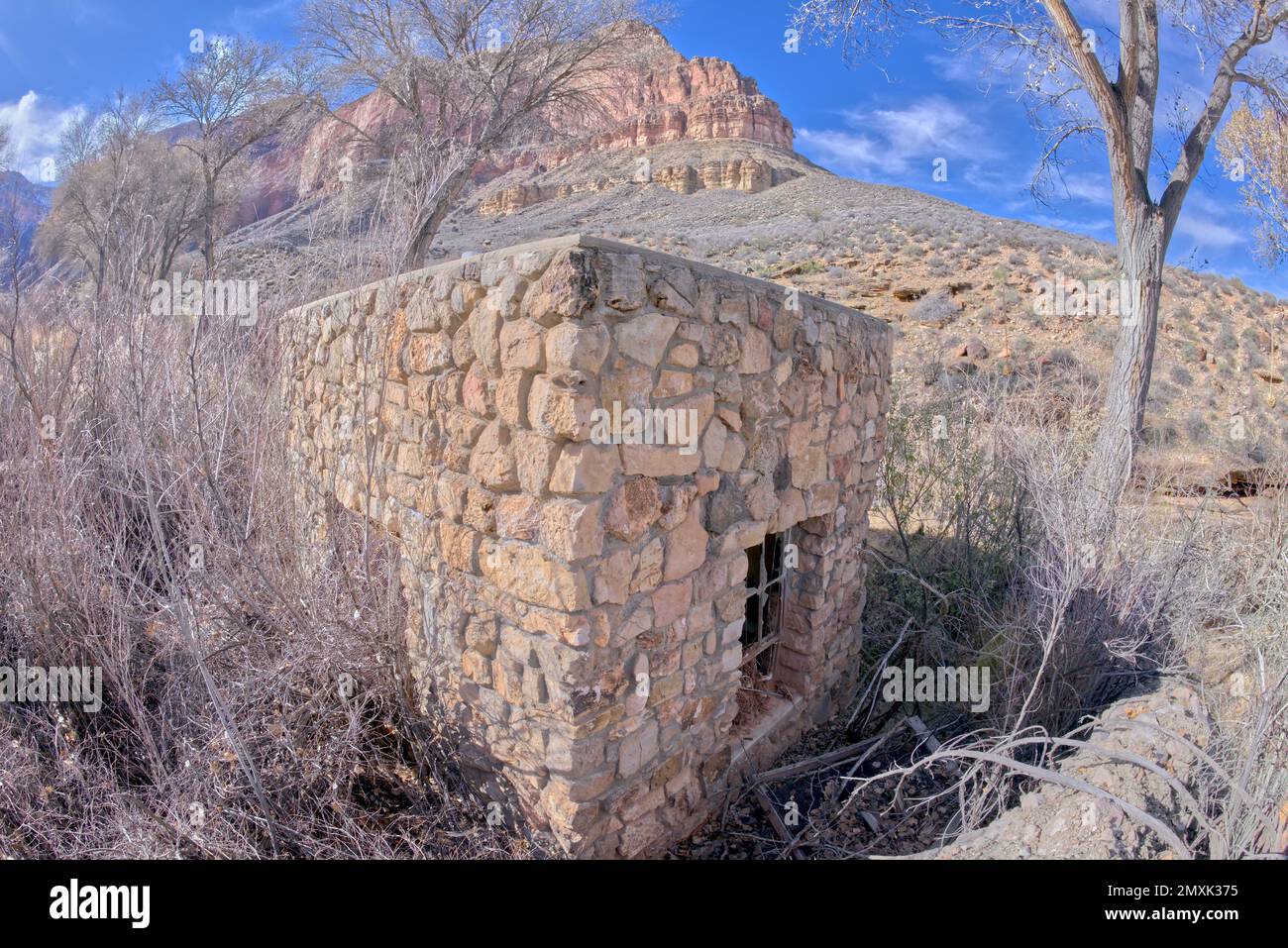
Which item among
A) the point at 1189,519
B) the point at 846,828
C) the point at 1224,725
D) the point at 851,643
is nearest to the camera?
the point at 1224,725

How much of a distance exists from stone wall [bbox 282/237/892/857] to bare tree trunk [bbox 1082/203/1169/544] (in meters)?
3.99

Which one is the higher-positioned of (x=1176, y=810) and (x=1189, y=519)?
(x=1189, y=519)

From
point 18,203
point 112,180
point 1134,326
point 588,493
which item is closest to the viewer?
point 588,493

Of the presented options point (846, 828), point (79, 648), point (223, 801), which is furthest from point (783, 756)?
point (79, 648)

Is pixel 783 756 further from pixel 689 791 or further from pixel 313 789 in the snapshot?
pixel 313 789

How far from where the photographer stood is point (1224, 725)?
2.90m

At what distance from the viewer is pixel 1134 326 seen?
595 centimetres

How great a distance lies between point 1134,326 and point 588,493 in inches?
242

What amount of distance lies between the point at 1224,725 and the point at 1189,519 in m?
2.51

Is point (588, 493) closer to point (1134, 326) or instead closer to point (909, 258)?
point (1134, 326)

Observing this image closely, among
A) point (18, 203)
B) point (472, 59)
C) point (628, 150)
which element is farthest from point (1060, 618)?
point (628, 150)

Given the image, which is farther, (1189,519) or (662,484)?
(1189,519)

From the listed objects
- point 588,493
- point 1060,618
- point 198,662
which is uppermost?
point 588,493

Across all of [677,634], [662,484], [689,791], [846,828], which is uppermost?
[662,484]
